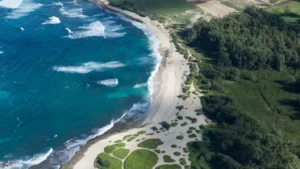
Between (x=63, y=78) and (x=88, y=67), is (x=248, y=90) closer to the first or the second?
(x=88, y=67)

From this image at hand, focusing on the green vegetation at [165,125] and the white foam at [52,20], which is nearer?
the green vegetation at [165,125]

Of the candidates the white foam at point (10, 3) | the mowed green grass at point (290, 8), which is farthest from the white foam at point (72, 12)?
the mowed green grass at point (290, 8)

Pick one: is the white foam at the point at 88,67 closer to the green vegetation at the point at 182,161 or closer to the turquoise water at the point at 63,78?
the turquoise water at the point at 63,78

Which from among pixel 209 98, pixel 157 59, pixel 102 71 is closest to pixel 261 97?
pixel 209 98

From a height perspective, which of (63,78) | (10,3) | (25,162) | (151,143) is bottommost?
(25,162)

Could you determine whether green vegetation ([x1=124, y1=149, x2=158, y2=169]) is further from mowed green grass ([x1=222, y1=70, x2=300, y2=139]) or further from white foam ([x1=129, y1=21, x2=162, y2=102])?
mowed green grass ([x1=222, y1=70, x2=300, y2=139])

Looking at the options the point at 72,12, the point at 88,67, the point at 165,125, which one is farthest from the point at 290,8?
the point at 165,125
